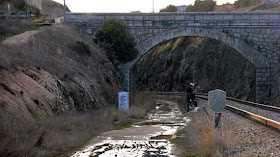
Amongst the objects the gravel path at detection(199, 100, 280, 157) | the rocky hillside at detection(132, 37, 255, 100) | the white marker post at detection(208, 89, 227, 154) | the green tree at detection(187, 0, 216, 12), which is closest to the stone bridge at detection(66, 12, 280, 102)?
the rocky hillside at detection(132, 37, 255, 100)

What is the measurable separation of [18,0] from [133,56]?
1846 centimetres

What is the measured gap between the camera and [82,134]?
13.4 metres

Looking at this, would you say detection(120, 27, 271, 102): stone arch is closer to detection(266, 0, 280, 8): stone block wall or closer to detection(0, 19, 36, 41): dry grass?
detection(0, 19, 36, 41): dry grass

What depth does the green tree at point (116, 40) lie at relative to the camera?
1283 inches

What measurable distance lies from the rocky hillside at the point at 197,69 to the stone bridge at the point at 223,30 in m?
4.77

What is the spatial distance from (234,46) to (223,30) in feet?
5.42

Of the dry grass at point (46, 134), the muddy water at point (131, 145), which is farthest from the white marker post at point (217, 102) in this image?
the dry grass at point (46, 134)

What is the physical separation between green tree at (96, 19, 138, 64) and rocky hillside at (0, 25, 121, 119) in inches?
57.3

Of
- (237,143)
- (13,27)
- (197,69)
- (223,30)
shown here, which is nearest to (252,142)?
(237,143)

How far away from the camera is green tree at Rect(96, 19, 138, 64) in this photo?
3259 centimetres

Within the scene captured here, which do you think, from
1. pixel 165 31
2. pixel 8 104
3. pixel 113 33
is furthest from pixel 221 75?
pixel 8 104

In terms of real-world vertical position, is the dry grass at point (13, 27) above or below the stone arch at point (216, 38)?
above

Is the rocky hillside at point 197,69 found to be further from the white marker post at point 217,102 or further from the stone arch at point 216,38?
the white marker post at point 217,102

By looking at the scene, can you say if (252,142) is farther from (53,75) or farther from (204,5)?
(204,5)
